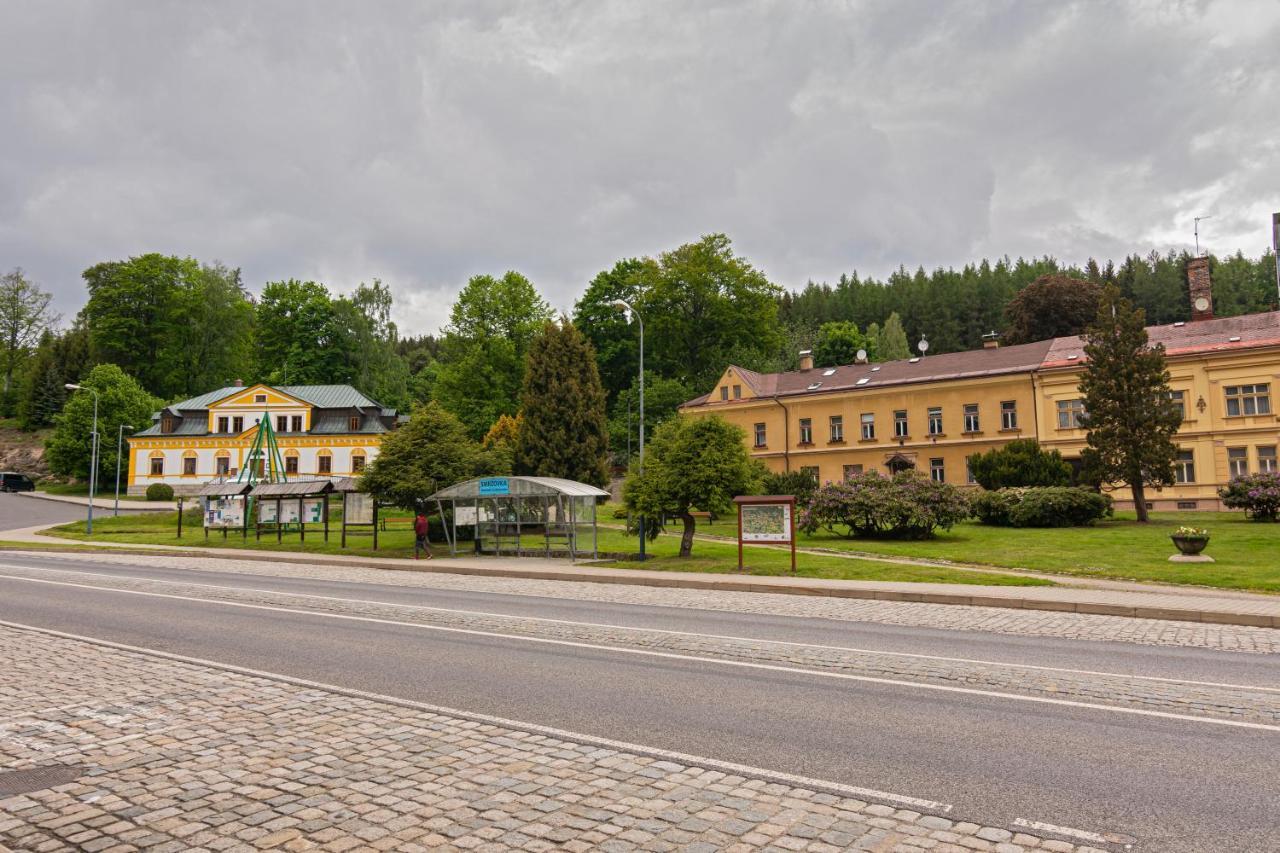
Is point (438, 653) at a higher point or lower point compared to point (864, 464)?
lower

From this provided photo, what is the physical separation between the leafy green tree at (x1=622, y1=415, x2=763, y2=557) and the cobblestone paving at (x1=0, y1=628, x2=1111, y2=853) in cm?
1713

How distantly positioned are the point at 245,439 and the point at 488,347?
22.0 metres

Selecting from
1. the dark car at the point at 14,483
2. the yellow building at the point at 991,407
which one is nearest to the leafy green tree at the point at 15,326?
the dark car at the point at 14,483

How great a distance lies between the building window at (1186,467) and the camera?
1748 inches

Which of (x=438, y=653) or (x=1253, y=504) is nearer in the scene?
(x=438, y=653)

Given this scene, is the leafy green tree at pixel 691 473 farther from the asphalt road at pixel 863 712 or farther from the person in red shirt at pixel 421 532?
the asphalt road at pixel 863 712

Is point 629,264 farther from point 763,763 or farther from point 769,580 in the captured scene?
point 763,763

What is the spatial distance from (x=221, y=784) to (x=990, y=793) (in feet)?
16.8

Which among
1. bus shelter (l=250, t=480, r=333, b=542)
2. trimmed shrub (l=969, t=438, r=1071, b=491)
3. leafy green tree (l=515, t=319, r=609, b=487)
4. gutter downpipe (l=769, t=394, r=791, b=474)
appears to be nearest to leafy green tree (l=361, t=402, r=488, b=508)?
bus shelter (l=250, t=480, r=333, b=542)

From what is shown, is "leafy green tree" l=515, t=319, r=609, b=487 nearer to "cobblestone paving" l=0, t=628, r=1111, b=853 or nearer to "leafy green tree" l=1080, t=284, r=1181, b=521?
"leafy green tree" l=1080, t=284, r=1181, b=521

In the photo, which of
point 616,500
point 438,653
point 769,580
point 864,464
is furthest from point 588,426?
point 438,653

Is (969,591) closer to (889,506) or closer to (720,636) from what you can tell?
(720,636)

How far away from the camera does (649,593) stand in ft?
62.9

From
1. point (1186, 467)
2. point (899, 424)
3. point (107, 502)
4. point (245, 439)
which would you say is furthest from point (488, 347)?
point (1186, 467)
